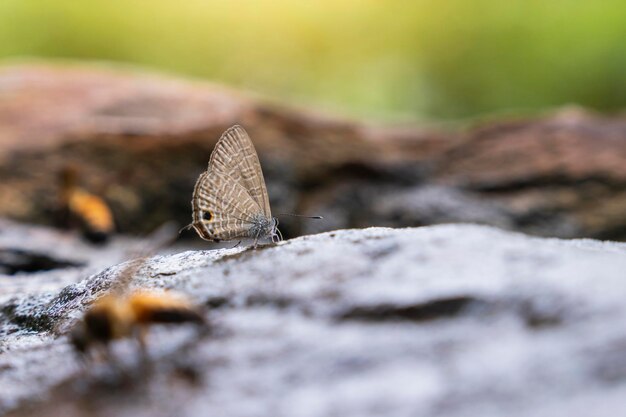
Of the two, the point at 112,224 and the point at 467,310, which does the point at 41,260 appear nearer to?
the point at 112,224

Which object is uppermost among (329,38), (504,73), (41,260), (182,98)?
(329,38)

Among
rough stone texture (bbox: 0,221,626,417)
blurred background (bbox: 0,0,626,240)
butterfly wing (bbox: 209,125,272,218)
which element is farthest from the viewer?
blurred background (bbox: 0,0,626,240)

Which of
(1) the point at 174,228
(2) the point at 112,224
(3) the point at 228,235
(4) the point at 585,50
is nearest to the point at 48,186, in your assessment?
(2) the point at 112,224

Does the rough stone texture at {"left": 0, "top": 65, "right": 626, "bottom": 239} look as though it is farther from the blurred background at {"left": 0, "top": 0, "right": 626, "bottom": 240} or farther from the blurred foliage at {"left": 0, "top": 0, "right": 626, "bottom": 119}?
the blurred foliage at {"left": 0, "top": 0, "right": 626, "bottom": 119}

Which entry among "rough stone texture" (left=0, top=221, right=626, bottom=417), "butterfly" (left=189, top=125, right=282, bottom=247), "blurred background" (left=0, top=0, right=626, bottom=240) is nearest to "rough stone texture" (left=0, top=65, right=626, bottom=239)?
"blurred background" (left=0, top=0, right=626, bottom=240)

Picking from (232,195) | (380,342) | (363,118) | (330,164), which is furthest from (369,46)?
(380,342)

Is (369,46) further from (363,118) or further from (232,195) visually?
(232,195)

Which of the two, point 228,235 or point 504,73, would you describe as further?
point 504,73

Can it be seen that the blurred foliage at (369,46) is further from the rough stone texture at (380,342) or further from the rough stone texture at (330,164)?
the rough stone texture at (380,342)
